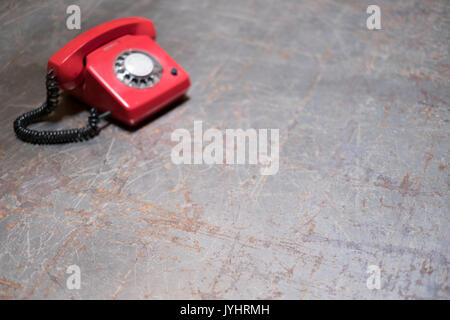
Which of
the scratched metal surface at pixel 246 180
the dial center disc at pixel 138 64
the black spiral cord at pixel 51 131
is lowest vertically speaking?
the scratched metal surface at pixel 246 180

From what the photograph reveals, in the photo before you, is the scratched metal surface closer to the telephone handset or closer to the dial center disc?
the telephone handset

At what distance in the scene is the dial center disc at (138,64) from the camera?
4.86ft

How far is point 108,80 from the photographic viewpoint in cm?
143

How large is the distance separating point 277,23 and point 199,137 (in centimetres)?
78

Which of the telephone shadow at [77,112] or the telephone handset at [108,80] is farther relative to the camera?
the telephone shadow at [77,112]

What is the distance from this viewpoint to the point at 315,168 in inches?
55.0

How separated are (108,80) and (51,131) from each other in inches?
9.8

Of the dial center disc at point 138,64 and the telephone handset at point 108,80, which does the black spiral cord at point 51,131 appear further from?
the dial center disc at point 138,64

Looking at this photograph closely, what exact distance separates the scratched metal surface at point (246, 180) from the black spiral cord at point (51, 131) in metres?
0.03

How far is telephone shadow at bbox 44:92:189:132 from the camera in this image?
4.99 feet

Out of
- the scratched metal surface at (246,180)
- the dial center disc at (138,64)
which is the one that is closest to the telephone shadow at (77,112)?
the scratched metal surface at (246,180)

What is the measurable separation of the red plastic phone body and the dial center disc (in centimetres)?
4
